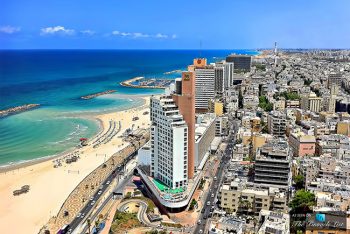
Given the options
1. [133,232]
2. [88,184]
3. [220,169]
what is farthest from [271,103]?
[133,232]

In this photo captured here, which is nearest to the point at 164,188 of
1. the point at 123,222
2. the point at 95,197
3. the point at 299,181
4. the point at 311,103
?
the point at 123,222

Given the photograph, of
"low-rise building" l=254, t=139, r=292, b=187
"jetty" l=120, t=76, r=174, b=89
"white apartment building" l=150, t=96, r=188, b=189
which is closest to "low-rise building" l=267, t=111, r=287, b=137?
"low-rise building" l=254, t=139, r=292, b=187

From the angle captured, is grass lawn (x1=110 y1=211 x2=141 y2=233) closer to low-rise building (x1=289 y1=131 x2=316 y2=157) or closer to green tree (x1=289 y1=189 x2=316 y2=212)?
green tree (x1=289 y1=189 x2=316 y2=212)

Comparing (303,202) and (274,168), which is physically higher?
(274,168)

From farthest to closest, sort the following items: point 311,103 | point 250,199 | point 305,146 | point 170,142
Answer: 1. point 311,103
2. point 305,146
3. point 170,142
4. point 250,199

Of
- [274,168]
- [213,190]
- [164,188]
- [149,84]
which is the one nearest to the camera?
[164,188]

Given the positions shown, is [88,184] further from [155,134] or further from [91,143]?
[91,143]

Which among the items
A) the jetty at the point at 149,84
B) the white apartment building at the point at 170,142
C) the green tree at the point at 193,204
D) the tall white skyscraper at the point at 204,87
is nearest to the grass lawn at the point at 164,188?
the white apartment building at the point at 170,142

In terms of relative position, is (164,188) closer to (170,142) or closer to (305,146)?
(170,142)
